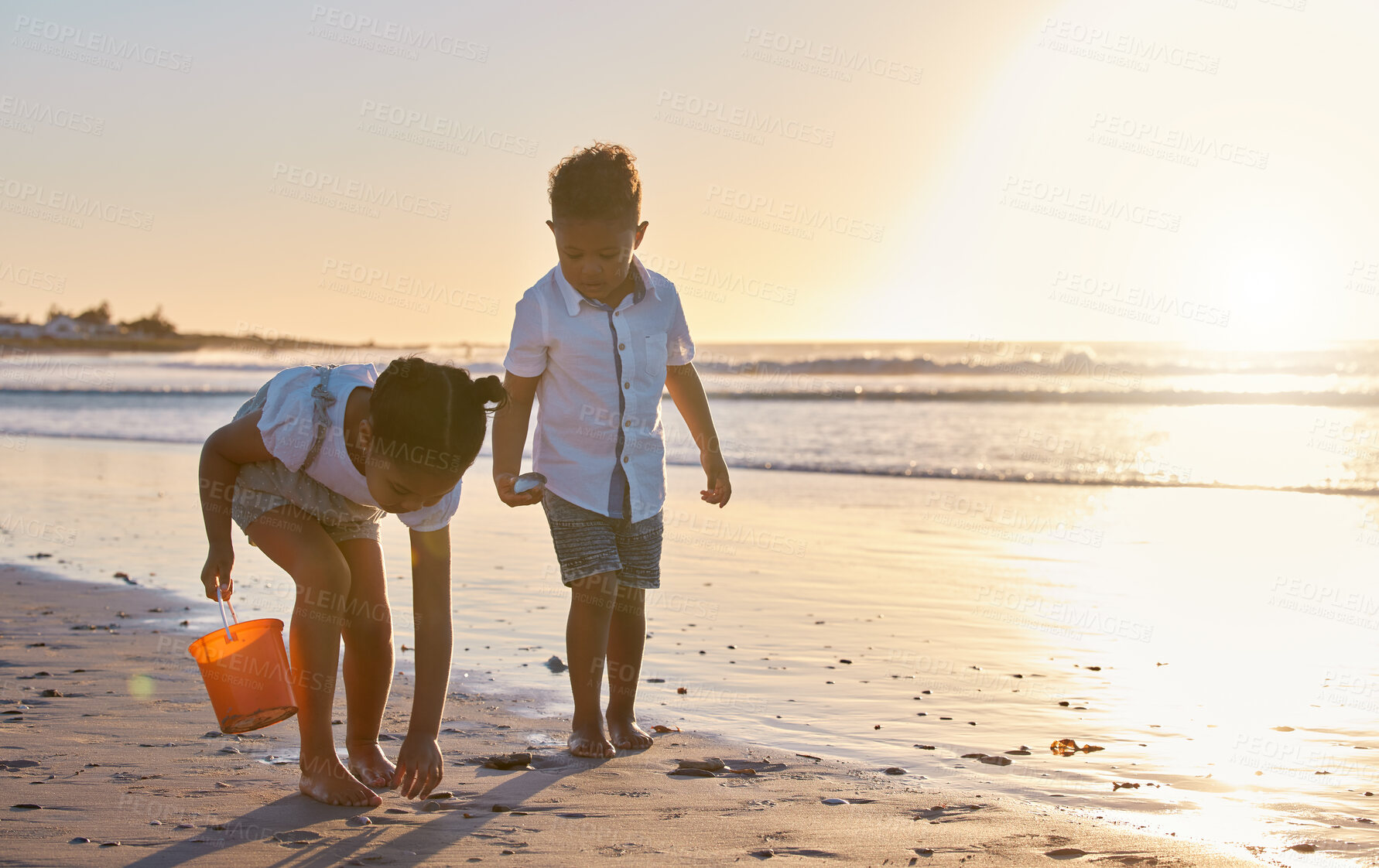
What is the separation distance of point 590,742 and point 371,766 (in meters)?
0.60

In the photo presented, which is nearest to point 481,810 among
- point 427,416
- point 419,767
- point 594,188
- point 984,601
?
point 419,767

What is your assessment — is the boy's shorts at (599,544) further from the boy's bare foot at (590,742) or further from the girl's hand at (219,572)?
the girl's hand at (219,572)

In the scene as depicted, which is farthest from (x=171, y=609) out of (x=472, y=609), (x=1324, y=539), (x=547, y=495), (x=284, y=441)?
(x=1324, y=539)

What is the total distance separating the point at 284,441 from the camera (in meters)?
2.62

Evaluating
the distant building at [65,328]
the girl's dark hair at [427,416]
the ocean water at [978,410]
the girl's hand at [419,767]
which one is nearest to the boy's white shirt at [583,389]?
the girl's dark hair at [427,416]

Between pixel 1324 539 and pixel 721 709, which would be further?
pixel 1324 539

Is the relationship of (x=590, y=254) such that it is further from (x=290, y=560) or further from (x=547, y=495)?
(x=290, y=560)

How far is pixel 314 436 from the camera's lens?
265cm

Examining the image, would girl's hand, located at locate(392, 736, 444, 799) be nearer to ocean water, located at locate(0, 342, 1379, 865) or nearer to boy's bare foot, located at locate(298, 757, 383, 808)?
boy's bare foot, located at locate(298, 757, 383, 808)

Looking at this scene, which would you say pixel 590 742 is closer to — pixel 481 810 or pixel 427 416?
pixel 481 810

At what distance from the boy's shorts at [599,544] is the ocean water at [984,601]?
0.50m

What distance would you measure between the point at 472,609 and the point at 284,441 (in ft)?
8.30

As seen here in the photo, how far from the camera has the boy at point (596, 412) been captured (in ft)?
10.9

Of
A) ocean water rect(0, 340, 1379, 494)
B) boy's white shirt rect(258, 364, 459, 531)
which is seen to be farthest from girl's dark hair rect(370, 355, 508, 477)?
ocean water rect(0, 340, 1379, 494)
